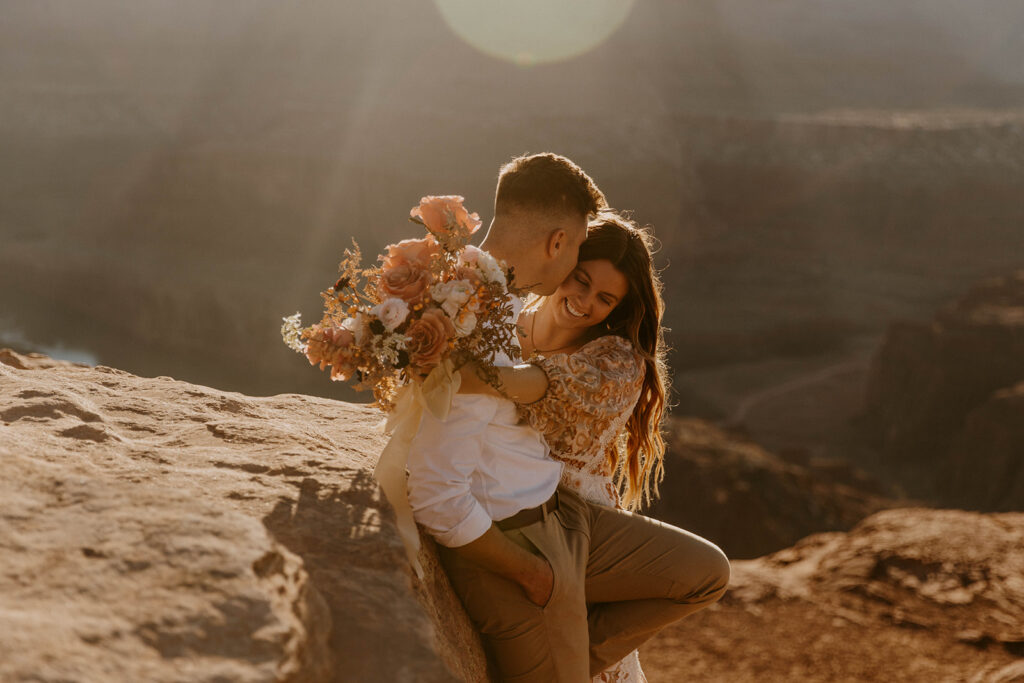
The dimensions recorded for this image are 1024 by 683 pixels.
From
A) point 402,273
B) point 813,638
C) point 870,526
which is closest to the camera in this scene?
point 402,273

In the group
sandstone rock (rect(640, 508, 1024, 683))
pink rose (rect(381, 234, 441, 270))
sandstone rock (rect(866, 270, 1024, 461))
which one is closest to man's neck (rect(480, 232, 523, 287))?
pink rose (rect(381, 234, 441, 270))

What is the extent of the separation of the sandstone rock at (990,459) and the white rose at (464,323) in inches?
620

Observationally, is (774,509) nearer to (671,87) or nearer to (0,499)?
(0,499)

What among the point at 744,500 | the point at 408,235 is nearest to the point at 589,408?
the point at 744,500

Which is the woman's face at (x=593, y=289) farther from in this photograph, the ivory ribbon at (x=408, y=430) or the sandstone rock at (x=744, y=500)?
the sandstone rock at (x=744, y=500)

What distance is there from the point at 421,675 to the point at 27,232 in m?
37.6

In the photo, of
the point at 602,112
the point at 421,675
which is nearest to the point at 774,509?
the point at 421,675

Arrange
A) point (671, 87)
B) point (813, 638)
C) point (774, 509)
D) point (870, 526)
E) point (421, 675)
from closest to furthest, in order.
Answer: point (421, 675) → point (813, 638) → point (870, 526) → point (774, 509) → point (671, 87)

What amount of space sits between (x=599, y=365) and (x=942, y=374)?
21.3 meters

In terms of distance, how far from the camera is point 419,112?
39156 mm

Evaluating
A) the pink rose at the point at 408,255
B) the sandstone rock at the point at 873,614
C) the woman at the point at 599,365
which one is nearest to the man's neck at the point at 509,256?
the woman at the point at 599,365

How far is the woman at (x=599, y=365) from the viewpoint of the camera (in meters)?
3.00

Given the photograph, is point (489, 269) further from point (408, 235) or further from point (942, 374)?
point (408, 235)

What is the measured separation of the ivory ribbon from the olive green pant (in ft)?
0.94
